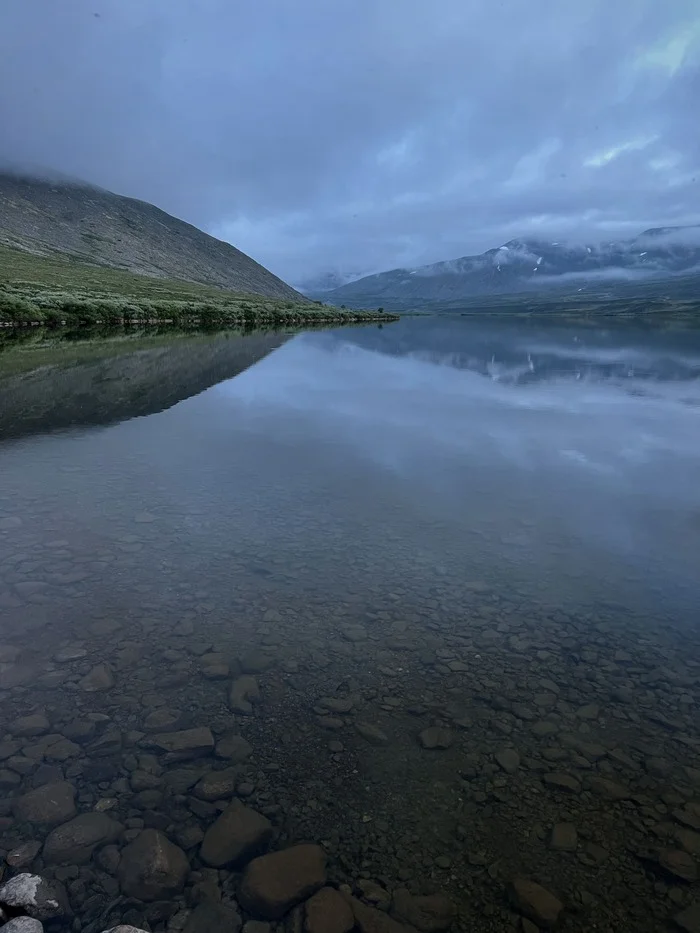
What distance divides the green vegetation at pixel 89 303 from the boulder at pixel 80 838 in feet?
256

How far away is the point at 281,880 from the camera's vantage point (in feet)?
18.6

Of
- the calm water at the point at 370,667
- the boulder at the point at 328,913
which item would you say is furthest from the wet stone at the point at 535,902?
the boulder at the point at 328,913

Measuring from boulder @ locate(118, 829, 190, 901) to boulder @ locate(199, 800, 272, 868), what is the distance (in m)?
0.28

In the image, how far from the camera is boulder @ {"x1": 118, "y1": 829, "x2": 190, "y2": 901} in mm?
5512

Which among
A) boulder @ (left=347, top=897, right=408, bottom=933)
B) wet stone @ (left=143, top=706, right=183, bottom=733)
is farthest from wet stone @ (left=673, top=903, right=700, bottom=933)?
wet stone @ (left=143, top=706, right=183, bottom=733)

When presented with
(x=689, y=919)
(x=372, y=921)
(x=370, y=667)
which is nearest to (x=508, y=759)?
(x=689, y=919)

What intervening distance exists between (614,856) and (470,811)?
1531 mm

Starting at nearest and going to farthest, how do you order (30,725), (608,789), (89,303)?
(608,789) < (30,725) < (89,303)

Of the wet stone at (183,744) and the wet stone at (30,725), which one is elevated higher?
the wet stone at (30,725)

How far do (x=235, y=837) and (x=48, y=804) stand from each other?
2.16 metres

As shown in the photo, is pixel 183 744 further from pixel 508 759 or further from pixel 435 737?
pixel 508 759

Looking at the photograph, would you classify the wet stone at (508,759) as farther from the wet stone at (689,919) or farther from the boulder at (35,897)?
the boulder at (35,897)

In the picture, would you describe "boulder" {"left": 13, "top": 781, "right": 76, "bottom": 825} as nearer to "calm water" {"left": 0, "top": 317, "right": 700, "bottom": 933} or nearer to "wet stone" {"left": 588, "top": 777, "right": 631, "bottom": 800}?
"calm water" {"left": 0, "top": 317, "right": 700, "bottom": 933}

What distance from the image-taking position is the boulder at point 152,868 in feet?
18.1
